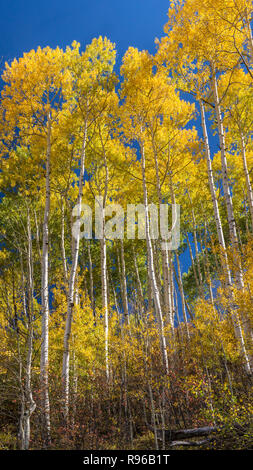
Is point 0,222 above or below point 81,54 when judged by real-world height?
below

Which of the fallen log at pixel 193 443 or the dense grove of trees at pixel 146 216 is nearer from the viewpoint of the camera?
the fallen log at pixel 193 443

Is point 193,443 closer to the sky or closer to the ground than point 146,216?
closer to the ground

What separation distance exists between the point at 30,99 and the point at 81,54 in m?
1.84

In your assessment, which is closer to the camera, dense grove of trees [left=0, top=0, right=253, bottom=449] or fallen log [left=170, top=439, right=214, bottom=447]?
fallen log [left=170, top=439, right=214, bottom=447]

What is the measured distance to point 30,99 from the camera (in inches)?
333

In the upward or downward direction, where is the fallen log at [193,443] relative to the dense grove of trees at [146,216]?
downward

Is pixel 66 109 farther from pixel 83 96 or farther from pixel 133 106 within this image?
pixel 133 106

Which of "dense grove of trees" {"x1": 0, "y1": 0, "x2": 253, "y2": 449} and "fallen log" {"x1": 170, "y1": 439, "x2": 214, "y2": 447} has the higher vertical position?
"dense grove of trees" {"x1": 0, "y1": 0, "x2": 253, "y2": 449}

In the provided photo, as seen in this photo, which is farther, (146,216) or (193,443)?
(146,216)

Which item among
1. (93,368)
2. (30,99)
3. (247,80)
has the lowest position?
(93,368)
